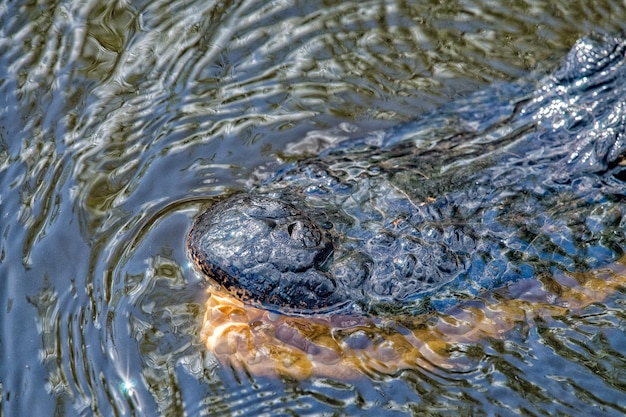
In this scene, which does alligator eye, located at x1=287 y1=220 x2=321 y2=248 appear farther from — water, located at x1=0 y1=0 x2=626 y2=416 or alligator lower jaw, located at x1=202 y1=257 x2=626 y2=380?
water, located at x1=0 y1=0 x2=626 y2=416

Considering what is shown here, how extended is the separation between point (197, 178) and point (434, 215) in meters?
1.68

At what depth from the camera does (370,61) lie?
5742mm

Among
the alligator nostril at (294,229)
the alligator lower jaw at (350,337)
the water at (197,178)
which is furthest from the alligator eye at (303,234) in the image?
the water at (197,178)

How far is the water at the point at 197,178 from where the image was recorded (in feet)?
12.5

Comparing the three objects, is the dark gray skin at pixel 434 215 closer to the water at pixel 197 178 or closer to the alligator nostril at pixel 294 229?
the alligator nostril at pixel 294 229

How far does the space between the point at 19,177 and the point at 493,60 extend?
3.60 meters

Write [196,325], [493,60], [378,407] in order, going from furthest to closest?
[493,60] → [196,325] → [378,407]

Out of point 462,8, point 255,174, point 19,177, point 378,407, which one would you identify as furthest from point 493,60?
point 19,177

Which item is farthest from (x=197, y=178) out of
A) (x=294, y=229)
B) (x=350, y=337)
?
(x=350, y=337)

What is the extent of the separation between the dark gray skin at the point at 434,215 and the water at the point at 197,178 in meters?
0.22

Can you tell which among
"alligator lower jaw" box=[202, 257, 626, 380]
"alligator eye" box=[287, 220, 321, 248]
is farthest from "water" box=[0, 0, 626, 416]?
"alligator eye" box=[287, 220, 321, 248]

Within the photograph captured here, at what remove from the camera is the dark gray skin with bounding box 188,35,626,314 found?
381 centimetres

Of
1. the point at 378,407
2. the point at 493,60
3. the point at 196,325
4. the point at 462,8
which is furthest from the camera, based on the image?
the point at 462,8

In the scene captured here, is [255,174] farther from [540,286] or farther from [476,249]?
[540,286]
